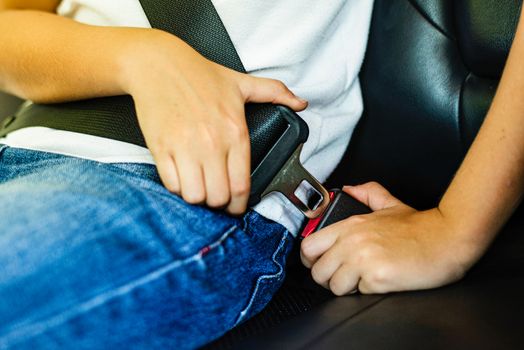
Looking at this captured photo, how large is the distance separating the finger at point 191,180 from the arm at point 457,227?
0.52 feet

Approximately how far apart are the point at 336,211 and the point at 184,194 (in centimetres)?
20

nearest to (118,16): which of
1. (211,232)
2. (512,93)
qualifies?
(211,232)

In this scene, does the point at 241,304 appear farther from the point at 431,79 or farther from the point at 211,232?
the point at 431,79

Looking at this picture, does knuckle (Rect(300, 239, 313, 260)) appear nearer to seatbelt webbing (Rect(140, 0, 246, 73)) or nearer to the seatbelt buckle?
the seatbelt buckle

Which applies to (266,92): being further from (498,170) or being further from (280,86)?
(498,170)

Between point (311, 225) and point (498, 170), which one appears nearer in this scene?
point (498, 170)

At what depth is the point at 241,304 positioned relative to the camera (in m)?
0.58

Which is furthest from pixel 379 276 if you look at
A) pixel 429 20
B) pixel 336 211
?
pixel 429 20

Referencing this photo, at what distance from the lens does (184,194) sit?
0.55 m

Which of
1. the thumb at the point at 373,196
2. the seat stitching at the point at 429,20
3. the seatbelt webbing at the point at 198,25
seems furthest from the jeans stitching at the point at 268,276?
the seat stitching at the point at 429,20

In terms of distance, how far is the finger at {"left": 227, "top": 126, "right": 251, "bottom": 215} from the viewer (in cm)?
56

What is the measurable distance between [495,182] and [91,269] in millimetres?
391

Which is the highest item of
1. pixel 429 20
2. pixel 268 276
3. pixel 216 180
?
pixel 429 20

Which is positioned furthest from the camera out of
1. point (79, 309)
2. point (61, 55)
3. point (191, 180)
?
point (61, 55)
